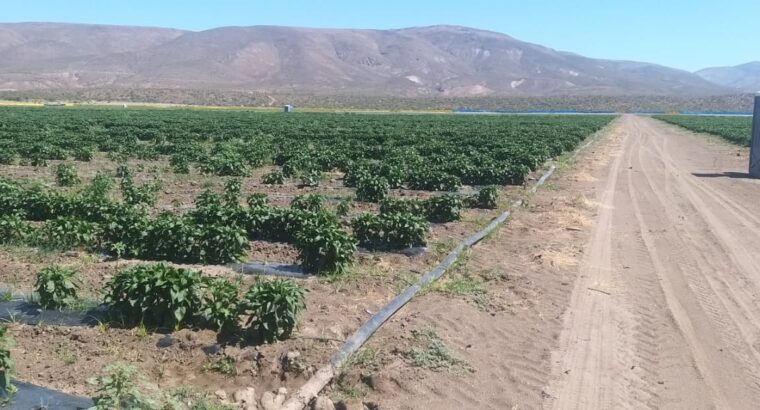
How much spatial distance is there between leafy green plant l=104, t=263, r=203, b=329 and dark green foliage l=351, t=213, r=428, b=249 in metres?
4.14

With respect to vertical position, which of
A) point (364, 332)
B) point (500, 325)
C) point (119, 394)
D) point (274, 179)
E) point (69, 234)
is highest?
point (119, 394)

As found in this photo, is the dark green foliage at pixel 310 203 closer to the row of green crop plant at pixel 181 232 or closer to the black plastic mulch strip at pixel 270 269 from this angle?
the row of green crop plant at pixel 181 232

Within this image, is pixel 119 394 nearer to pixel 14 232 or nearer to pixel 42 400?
pixel 42 400

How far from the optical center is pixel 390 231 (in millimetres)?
10609

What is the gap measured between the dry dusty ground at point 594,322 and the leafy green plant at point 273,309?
0.85 meters

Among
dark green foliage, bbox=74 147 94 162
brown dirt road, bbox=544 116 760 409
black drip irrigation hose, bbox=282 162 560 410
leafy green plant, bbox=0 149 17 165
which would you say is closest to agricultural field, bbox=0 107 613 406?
black drip irrigation hose, bbox=282 162 560 410

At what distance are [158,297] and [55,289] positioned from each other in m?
1.36

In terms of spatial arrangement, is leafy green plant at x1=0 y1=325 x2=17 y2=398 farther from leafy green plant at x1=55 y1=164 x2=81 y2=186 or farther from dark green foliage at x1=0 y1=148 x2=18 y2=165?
dark green foliage at x1=0 y1=148 x2=18 y2=165

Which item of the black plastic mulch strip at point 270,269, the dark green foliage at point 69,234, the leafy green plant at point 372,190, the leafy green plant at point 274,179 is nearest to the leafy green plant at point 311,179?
the leafy green plant at point 274,179

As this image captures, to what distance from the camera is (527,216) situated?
46.8 feet

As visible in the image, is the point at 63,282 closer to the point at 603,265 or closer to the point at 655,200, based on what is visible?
the point at 603,265

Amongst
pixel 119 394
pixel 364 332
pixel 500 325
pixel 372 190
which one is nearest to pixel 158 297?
pixel 364 332

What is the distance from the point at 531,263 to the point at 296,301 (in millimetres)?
4934

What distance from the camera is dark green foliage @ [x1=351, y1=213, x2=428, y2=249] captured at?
1055 cm
